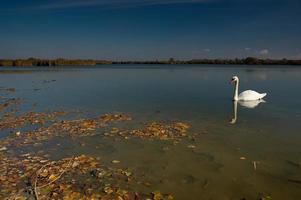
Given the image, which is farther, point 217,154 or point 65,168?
point 217,154

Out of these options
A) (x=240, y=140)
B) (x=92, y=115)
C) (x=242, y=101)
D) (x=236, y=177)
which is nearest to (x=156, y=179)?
(x=236, y=177)

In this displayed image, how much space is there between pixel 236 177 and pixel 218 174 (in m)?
0.42

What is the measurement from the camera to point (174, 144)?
8.89m

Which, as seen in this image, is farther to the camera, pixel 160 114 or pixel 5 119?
pixel 160 114

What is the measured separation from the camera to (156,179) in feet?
21.0

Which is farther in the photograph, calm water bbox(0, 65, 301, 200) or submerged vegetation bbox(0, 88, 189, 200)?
calm water bbox(0, 65, 301, 200)

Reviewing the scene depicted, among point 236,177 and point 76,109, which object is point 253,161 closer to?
point 236,177

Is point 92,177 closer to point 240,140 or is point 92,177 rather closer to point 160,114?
point 240,140

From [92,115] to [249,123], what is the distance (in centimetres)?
718

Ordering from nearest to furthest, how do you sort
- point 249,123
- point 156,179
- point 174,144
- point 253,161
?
point 156,179 → point 253,161 → point 174,144 → point 249,123

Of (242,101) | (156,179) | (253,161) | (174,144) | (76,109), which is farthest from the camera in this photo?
(242,101)

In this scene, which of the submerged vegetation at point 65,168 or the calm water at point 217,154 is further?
the calm water at point 217,154

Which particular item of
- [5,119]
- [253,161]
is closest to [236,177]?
[253,161]

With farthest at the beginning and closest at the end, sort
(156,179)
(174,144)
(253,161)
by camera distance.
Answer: (174,144) < (253,161) < (156,179)
